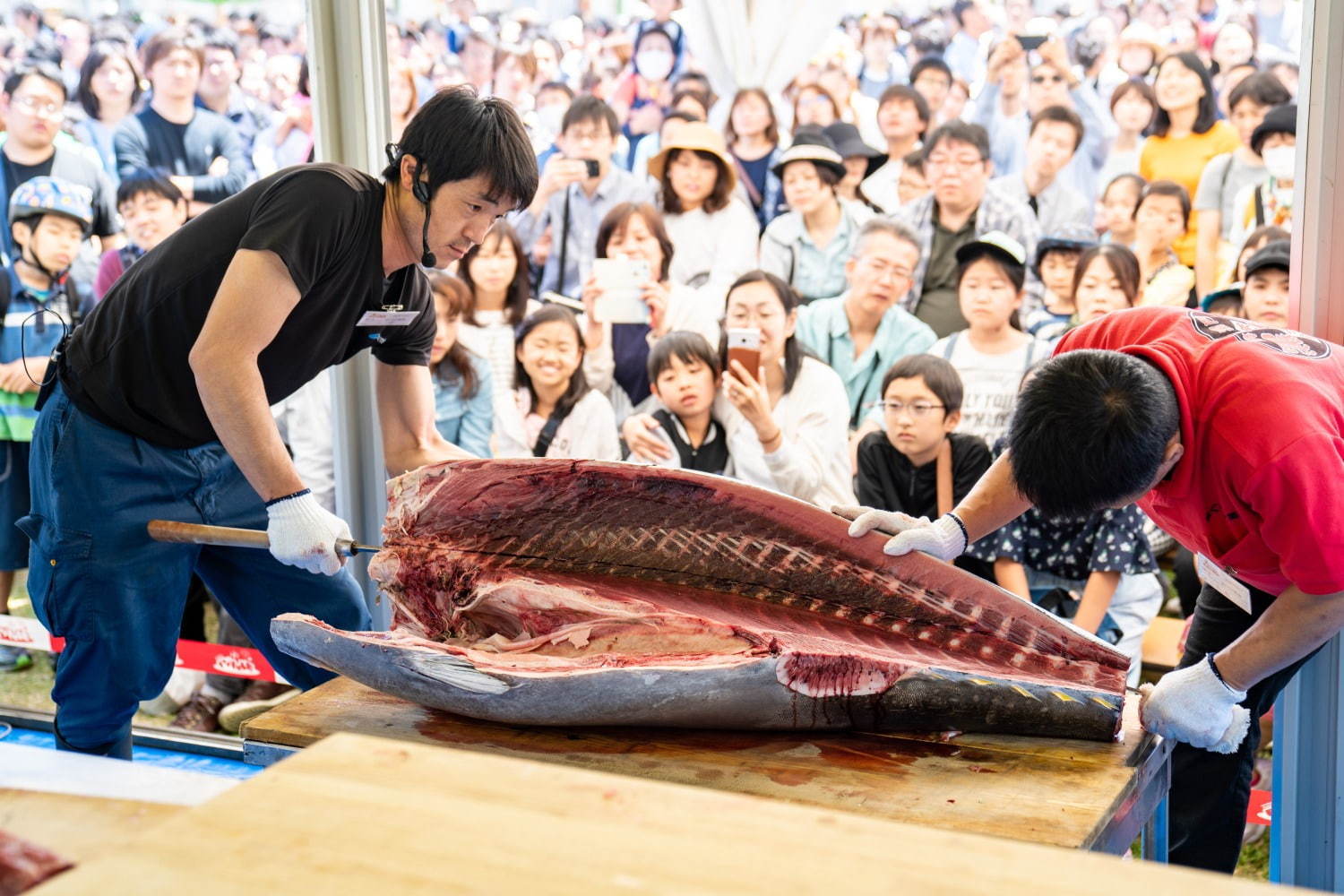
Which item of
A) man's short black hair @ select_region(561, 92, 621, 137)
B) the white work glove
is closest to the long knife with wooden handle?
the white work glove

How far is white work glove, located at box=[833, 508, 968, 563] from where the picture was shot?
2309 millimetres

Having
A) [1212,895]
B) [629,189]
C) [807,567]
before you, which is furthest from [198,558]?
[1212,895]

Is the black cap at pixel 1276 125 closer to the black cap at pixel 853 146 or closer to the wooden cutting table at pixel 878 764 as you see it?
the black cap at pixel 853 146

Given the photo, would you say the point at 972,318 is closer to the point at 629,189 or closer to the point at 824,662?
the point at 629,189

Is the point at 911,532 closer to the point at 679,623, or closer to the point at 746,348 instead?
the point at 679,623

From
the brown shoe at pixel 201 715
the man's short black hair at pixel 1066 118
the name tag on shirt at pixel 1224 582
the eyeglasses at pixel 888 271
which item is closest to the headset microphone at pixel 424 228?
the eyeglasses at pixel 888 271

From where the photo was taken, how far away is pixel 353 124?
3.73 metres

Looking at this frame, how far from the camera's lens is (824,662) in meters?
2.03

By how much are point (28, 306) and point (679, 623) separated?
3.60 meters

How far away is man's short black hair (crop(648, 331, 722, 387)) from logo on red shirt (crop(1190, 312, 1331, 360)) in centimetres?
176

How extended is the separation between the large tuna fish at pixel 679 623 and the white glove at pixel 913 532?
29 mm

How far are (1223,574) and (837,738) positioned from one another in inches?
45.3

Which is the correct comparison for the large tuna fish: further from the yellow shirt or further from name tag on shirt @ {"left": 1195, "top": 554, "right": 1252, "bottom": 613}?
the yellow shirt

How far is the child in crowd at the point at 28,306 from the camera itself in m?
4.55
